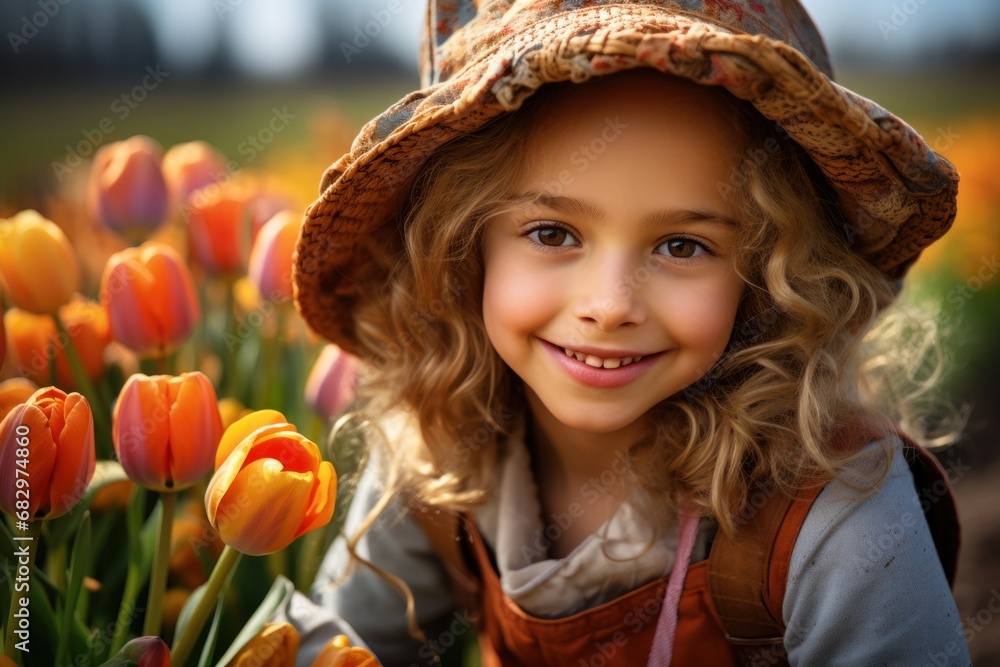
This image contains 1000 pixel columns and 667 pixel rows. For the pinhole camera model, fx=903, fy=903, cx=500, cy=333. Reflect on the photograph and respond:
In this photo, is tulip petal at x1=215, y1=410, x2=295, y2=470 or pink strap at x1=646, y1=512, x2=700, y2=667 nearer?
tulip petal at x1=215, y1=410, x2=295, y2=470

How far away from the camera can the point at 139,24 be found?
318cm

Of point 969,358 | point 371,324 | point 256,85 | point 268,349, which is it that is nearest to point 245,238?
point 268,349

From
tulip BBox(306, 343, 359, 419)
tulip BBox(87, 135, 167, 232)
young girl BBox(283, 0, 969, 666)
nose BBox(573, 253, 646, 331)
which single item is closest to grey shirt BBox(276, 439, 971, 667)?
young girl BBox(283, 0, 969, 666)

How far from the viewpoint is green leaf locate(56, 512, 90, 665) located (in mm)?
919

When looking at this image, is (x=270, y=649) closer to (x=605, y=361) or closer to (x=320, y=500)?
(x=320, y=500)

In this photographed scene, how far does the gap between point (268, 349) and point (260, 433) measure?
701mm

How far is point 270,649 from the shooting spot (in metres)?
0.94

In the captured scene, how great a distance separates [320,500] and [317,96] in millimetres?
2987

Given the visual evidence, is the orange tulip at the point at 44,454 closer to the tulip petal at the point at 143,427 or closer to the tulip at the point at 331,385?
the tulip petal at the point at 143,427

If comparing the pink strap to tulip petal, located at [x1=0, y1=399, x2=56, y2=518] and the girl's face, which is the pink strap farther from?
tulip petal, located at [x1=0, y1=399, x2=56, y2=518]

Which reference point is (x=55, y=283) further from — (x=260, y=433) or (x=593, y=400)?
(x=593, y=400)

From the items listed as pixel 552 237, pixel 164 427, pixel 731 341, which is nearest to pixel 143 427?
pixel 164 427

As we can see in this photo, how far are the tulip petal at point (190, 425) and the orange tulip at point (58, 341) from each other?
363 millimetres

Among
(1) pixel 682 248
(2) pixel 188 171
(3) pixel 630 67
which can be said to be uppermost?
(3) pixel 630 67
